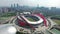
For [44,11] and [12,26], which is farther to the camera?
[44,11]

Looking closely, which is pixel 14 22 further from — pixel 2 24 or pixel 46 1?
pixel 46 1

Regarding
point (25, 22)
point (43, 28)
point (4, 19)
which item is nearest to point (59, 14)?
point (43, 28)

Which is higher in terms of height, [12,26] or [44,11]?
[44,11]

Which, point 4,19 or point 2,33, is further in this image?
point 4,19

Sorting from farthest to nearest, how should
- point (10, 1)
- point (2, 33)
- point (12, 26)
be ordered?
point (10, 1) < point (12, 26) < point (2, 33)

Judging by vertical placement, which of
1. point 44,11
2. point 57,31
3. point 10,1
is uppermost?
point 10,1

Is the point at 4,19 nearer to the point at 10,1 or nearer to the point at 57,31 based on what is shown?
the point at 10,1

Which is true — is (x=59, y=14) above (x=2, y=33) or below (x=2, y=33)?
above

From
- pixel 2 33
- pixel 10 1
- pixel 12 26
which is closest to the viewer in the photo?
pixel 2 33

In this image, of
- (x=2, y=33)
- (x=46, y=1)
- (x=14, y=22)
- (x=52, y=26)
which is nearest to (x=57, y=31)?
(x=52, y=26)
